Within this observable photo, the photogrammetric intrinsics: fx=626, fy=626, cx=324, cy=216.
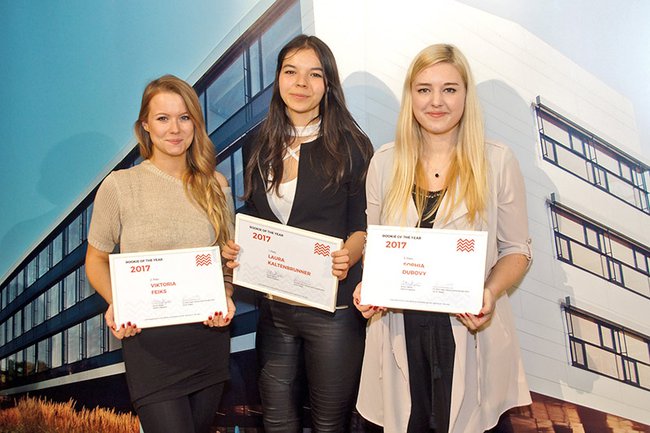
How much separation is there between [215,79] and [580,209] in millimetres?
2234

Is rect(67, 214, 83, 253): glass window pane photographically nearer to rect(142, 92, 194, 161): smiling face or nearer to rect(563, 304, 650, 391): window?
rect(142, 92, 194, 161): smiling face

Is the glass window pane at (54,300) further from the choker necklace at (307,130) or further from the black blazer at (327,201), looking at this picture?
the choker necklace at (307,130)

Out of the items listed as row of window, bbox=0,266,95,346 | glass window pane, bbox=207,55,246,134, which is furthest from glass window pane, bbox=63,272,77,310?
glass window pane, bbox=207,55,246,134

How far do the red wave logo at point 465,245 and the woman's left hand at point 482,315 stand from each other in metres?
0.16

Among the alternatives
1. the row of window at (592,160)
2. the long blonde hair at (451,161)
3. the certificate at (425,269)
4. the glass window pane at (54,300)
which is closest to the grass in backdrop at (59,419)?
the glass window pane at (54,300)

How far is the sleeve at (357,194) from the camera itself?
8.73 ft

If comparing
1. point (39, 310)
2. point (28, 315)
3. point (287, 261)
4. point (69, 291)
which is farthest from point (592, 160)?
point (28, 315)

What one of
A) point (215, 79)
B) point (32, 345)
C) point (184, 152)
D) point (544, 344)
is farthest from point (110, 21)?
point (544, 344)

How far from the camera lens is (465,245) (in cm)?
217

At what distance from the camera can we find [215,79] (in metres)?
3.86

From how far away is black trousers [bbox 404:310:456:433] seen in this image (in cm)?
226

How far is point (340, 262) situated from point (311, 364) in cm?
45

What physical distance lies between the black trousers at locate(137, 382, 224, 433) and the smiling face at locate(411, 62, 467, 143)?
4.55 feet

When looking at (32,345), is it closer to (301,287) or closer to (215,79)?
(215,79)
